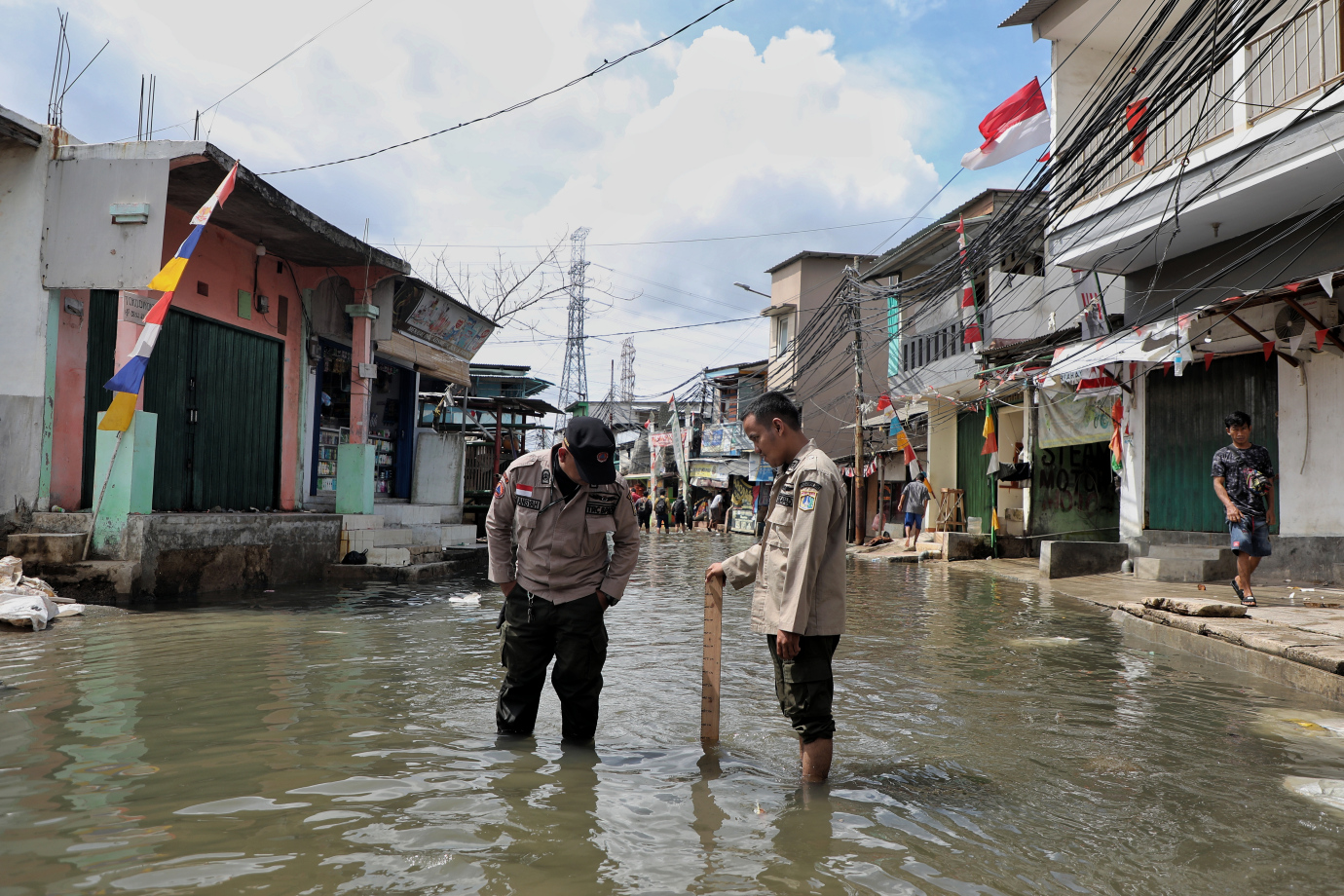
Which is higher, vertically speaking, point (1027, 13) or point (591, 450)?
point (1027, 13)

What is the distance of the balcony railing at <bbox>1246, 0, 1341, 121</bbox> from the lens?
971 centimetres

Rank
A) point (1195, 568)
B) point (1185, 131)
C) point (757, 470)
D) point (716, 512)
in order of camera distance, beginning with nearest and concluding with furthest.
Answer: point (1195, 568) → point (1185, 131) → point (716, 512) → point (757, 470)

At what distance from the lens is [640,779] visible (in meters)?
3.77

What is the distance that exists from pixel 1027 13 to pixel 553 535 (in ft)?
45.9

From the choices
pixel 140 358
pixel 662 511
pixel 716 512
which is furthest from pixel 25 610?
pixel 716 512

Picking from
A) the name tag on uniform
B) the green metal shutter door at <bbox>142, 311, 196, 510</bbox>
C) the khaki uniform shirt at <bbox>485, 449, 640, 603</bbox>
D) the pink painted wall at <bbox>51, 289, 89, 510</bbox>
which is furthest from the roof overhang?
the name tag on uniform

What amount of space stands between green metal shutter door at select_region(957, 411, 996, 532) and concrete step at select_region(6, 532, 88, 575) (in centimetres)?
1724

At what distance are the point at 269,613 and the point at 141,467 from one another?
2.12 m

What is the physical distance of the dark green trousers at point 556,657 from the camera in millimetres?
4070

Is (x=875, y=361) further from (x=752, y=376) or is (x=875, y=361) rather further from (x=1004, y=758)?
(x=1004, y=758)

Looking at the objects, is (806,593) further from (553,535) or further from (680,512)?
(680,512)

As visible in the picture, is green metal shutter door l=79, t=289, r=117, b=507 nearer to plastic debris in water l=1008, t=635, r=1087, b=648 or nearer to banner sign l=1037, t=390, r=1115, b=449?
plastic debris in water l=1008, t=635, r=1087, b=648

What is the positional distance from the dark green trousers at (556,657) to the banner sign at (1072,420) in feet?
42.9

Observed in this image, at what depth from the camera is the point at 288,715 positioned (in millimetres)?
4598
